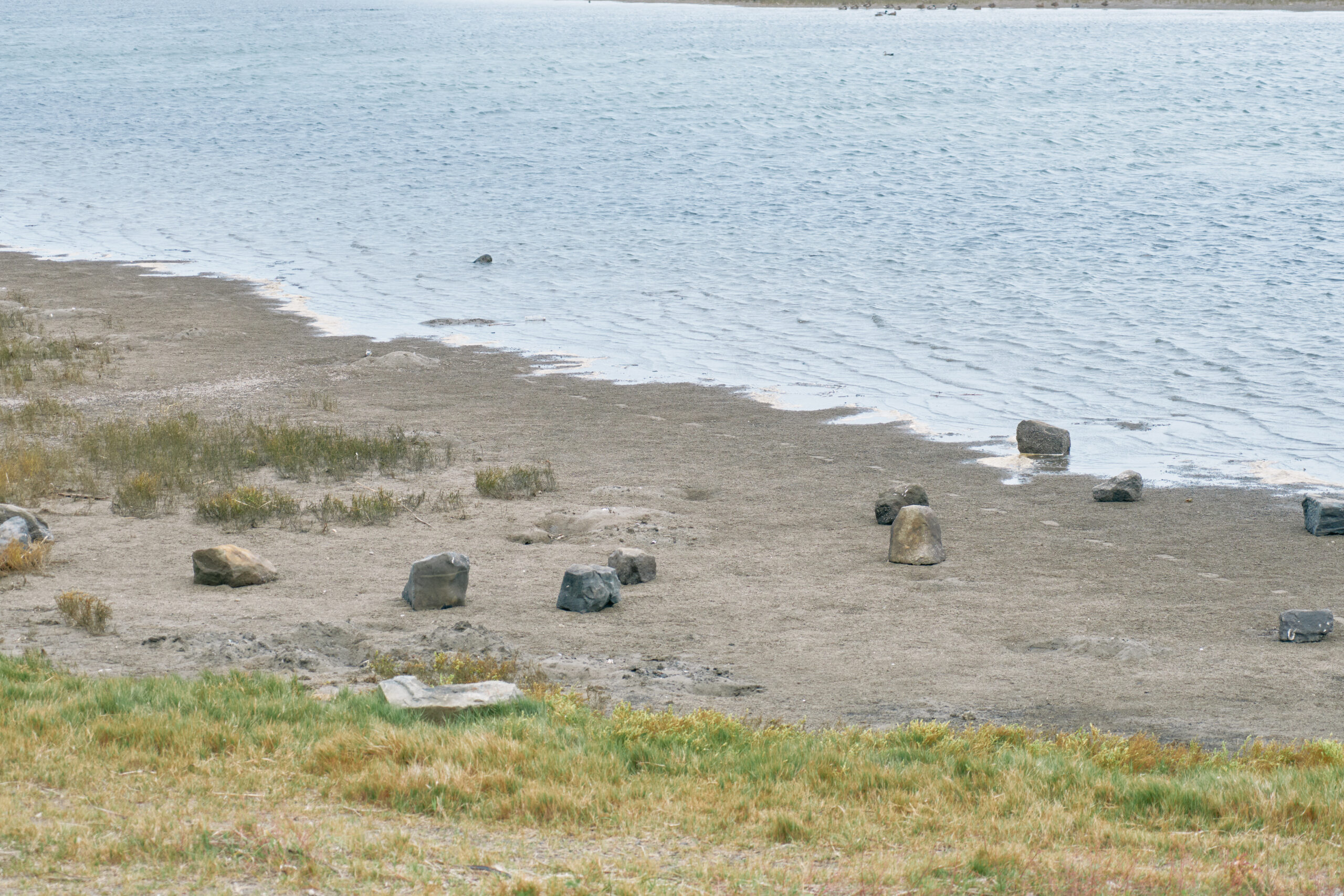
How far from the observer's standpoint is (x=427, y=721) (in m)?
7.37

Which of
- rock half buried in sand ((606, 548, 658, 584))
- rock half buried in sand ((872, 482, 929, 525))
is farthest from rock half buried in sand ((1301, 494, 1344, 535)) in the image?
rock half buried in sand ((606, 548, 658, 584))

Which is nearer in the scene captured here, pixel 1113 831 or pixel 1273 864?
pixel 1273 864

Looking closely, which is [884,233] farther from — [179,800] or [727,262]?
[179,800]

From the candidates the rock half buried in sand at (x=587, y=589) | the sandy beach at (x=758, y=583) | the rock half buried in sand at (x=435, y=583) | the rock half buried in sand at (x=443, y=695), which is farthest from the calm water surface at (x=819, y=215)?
the rock half buried in sand at (x=443, y=695)

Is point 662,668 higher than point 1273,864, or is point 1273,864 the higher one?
point 1273,864

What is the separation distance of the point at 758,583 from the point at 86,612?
16.6ft

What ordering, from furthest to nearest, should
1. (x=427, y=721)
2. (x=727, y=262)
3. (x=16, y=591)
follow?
(x=727, y=262)
(x=16, y=591)
(x=427, y=721)

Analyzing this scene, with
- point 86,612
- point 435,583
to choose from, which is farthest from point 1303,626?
point 86,612

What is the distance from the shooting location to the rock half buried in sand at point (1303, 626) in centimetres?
956

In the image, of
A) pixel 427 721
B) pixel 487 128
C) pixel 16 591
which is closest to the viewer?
pixel 427 721

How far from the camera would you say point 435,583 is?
10.2m

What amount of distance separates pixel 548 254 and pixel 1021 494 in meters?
20.3

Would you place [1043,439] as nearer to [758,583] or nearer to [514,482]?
[758,583]

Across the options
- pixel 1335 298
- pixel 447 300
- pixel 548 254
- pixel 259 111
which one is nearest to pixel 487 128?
pixel 259 111
